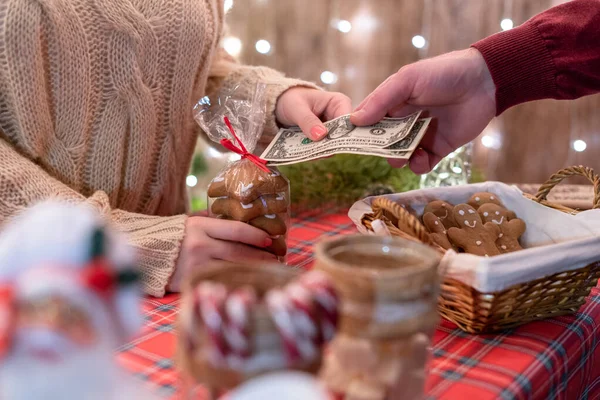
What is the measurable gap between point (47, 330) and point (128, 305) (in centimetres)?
5

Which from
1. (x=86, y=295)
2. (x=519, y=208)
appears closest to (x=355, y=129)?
(x=519, y=208)

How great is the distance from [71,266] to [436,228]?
0.65 meters

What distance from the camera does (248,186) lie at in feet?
2.84

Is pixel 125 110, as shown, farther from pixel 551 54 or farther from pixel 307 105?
pixel 551 54

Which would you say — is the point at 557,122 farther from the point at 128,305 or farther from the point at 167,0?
the point at 128,305

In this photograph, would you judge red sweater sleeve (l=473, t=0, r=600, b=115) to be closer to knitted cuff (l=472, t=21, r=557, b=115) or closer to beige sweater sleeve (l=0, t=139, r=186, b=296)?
knitted cuff (l=472, t=21, r=557, b=115)

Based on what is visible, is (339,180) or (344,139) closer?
(344,139)

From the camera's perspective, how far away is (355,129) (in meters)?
0.94

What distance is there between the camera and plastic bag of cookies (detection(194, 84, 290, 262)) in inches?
34.3

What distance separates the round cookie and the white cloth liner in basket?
0.12m

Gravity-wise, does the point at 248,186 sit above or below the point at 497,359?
above

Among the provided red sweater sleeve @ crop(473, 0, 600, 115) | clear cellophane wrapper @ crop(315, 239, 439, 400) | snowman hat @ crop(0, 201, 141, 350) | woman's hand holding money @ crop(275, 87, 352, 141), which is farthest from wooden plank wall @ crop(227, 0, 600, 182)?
snowman hat @ crop(0, 201, 141, 350)

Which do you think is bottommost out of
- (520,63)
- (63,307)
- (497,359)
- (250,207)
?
(497,359)

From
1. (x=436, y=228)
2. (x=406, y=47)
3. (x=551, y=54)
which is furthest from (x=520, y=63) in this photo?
(x=406, y=47)
